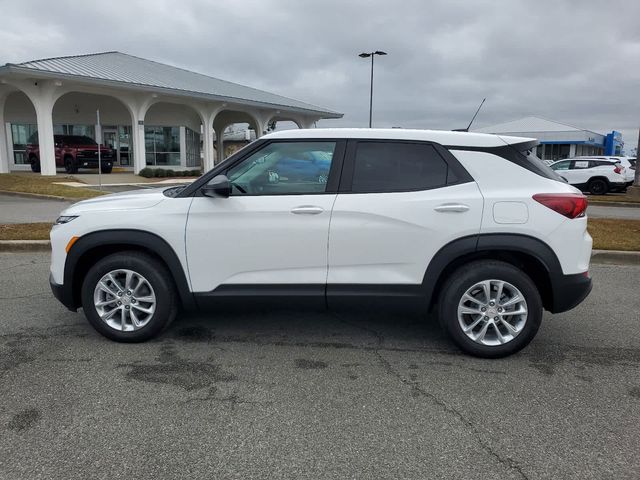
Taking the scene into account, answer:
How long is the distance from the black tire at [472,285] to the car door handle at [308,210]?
3.78 ft

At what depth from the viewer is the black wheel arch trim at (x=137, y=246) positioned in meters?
4.05

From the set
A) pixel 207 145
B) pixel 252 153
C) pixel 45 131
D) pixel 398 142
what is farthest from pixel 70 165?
pixel 398 142

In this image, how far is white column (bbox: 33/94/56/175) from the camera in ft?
70.2

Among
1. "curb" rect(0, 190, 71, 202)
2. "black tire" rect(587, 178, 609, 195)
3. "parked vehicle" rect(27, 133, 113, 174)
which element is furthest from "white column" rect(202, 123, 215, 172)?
"black tire" rect(587, 178, 609, 195)

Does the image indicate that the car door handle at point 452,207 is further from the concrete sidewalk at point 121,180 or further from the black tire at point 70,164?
the black tire at point 70,164

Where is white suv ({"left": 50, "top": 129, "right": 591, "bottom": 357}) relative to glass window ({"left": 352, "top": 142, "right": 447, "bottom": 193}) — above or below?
below

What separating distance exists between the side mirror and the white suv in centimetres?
1

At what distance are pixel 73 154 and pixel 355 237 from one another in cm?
2426

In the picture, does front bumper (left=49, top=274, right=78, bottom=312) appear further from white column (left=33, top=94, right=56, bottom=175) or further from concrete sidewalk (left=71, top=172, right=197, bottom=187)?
white column (left=33, top=94, right=56, bottom=175)

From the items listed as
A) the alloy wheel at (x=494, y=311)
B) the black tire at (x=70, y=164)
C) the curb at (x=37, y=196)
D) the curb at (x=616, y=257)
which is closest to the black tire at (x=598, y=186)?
the curb at (x=616, y=257)

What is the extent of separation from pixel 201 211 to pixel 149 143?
1115 inches

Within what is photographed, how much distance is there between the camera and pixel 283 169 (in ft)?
13.5

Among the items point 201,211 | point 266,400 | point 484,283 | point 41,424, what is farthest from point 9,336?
point 484,283

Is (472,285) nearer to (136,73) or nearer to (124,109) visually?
(136,73)
